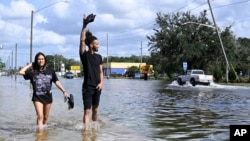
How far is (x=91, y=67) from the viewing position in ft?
30.5

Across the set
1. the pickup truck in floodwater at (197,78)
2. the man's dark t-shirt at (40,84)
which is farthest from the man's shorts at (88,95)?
the pickup truck in floodwater at (197,78)

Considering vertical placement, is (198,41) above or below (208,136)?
above

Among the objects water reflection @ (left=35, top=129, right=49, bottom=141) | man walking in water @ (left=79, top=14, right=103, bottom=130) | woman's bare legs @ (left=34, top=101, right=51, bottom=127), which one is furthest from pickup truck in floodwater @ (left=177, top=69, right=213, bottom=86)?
man walking in water @ (left=79, top=14, right=103, bottom=130)

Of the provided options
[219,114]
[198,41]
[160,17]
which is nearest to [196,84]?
[198,41]

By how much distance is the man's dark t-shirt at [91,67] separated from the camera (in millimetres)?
9250

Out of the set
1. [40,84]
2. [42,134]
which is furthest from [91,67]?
[42,134]

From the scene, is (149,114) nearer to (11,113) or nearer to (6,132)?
(11,113)

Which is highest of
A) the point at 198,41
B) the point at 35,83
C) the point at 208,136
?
the point at 198,41

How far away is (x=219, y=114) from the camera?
14.2 meters

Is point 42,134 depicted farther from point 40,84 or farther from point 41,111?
point 40,84

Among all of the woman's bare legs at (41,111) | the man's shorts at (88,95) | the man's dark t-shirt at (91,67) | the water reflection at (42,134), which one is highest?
the man's dark t-shirt at (91,67)

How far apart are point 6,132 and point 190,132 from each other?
13.2ft

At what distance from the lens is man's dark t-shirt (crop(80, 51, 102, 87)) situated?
9.25 m

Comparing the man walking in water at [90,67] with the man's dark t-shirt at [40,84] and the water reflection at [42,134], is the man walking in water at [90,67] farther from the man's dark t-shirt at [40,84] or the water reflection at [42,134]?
the water reflection at [42,134]
